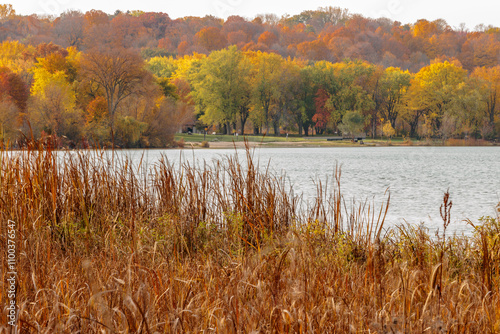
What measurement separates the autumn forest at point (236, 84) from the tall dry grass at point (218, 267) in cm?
102

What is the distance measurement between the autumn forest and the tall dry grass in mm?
1024

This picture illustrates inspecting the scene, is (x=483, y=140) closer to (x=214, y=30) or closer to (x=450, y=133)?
(x=450, y=133)

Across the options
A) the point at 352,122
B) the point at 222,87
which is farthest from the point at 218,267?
the point at 352,122

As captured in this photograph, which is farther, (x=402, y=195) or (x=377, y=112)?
(x=377, y=112)

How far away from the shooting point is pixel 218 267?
4930 mm

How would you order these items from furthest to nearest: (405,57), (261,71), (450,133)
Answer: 1. (405,57)
2. (261,71)
3. (450,133)

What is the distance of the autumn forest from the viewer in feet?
164

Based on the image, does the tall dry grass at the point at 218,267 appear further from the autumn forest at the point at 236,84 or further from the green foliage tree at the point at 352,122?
the green foliage tree at the point at 352,122

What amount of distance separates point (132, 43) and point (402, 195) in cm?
13854

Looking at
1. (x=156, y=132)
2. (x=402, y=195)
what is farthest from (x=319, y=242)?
(x=156, y=132)

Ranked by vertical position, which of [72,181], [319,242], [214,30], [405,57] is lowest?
[319,242]

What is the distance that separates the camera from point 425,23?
509 ft

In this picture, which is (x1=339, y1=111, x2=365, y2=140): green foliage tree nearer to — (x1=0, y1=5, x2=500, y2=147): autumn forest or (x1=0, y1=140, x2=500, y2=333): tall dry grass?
(x1=0, y1=5, x2=500, y2=147): autumn forest

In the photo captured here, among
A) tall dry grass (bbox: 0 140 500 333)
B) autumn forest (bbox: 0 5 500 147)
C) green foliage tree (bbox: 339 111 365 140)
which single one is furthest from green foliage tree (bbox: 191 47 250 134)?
tall dry grass (bbox: 0 140 500 333)
